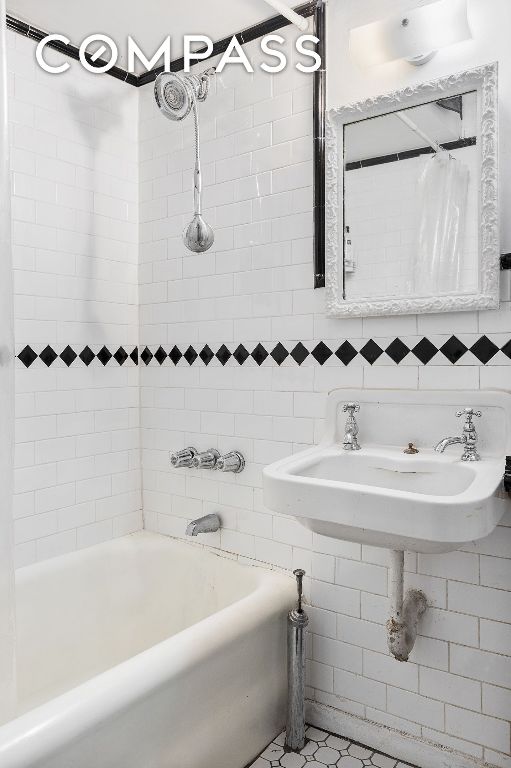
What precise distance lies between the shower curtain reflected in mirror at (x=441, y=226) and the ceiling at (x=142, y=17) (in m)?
0.87

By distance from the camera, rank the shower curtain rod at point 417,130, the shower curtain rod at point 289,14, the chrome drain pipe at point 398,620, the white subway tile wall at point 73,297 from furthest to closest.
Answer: the white subway tile wall at point 73,297
the shower curtain rod at point 289,14
the shower curtain rod at point 417,130
the chrome drain pipe at point 398,620

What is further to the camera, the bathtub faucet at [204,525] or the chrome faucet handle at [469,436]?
the bathtub faucet at [204,525]

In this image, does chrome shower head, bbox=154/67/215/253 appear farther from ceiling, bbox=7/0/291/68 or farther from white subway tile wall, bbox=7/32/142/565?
white subway tile wall, bbox=7/32/142/565

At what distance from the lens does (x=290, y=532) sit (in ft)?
6.66

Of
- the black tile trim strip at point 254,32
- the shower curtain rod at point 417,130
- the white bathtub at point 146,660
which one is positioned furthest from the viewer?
the black tile trim strip at point 254,32

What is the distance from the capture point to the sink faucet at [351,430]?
71.7 inches

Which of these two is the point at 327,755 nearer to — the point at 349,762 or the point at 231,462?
the point at 349,762

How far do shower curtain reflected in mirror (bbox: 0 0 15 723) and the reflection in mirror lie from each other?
1.03 m

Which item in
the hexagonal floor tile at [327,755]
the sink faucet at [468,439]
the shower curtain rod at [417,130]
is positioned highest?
the shower curtain rod at [417,130]

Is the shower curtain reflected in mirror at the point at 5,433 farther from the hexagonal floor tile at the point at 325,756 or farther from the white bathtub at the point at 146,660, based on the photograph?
the hexagonal floor tile at the point at 325,756

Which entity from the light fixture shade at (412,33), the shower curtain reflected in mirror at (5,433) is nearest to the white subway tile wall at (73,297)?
the shower curtain reflected in mirror at (5,433)

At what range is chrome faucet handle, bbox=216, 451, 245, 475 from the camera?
7.00ft

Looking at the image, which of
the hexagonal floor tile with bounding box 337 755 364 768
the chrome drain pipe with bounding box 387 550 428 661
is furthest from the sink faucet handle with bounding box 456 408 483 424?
the hexagonal floor tile with bounding box 337 755 364 768

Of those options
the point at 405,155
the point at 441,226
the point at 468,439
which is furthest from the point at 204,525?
the point at 405,155
